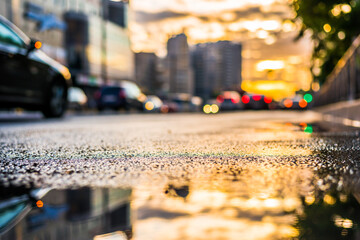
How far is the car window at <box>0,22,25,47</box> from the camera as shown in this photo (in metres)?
8.95

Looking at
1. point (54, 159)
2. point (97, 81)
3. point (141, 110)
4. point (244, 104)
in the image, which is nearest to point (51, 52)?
point (97, 81)

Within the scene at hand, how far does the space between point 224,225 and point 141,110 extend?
26609 mm

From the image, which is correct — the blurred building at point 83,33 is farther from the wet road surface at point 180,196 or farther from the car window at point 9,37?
the wet road surface at point 180,196

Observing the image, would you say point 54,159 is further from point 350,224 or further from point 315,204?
point 350,224

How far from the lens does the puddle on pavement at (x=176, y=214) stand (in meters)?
1.60

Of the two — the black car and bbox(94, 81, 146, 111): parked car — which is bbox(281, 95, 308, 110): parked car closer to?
bbox(94, 81, 146, 111): parked car

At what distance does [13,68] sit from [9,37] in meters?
0.61

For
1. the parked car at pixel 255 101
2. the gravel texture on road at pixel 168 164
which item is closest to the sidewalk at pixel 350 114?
the gravel texture on road at pixel 168 164

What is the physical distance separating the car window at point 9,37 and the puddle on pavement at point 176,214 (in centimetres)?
703

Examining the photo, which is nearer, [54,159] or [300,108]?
[54,159]

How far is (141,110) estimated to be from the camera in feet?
92.5

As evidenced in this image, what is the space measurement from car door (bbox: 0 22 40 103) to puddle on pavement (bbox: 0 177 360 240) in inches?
278

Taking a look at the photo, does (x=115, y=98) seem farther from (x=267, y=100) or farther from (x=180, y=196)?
(x=180, y=196)

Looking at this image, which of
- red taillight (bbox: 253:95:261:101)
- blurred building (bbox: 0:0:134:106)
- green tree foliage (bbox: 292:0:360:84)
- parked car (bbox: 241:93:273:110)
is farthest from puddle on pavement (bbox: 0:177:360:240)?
blurred building (bbox: 0:0:134:106)
